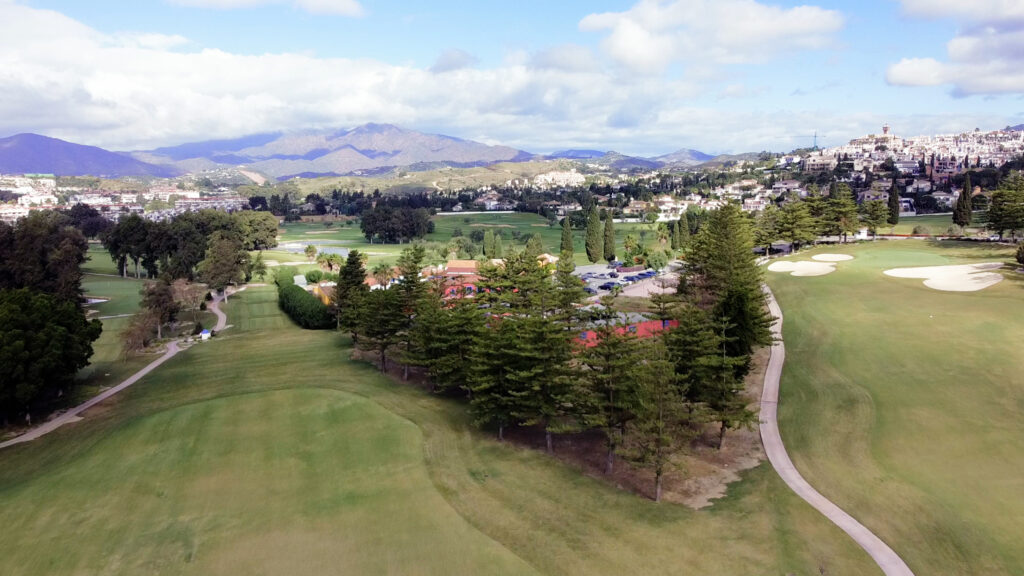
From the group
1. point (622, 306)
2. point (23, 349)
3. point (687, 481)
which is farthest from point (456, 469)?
point (622, 306)

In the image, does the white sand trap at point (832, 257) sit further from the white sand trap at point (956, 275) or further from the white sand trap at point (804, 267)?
the white sand trap at point (956, 275)

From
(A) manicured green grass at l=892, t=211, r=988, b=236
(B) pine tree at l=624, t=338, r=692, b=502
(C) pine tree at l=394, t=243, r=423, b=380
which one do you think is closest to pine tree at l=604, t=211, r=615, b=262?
(A) manicured green grass at l=892, t=211, r=988, b=236

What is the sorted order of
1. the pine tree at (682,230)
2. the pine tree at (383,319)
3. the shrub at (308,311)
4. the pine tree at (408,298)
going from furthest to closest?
the pine tree at (682,230)
the shrub at (308,311)
the pine tree at (408,298)
the pine tree at (383,319)

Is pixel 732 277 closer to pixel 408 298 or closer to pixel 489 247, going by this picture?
pixel 408 298

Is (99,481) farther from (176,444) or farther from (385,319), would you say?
(385,319)

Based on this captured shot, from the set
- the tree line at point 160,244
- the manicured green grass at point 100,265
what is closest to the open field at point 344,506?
the tree line at point 160,244
